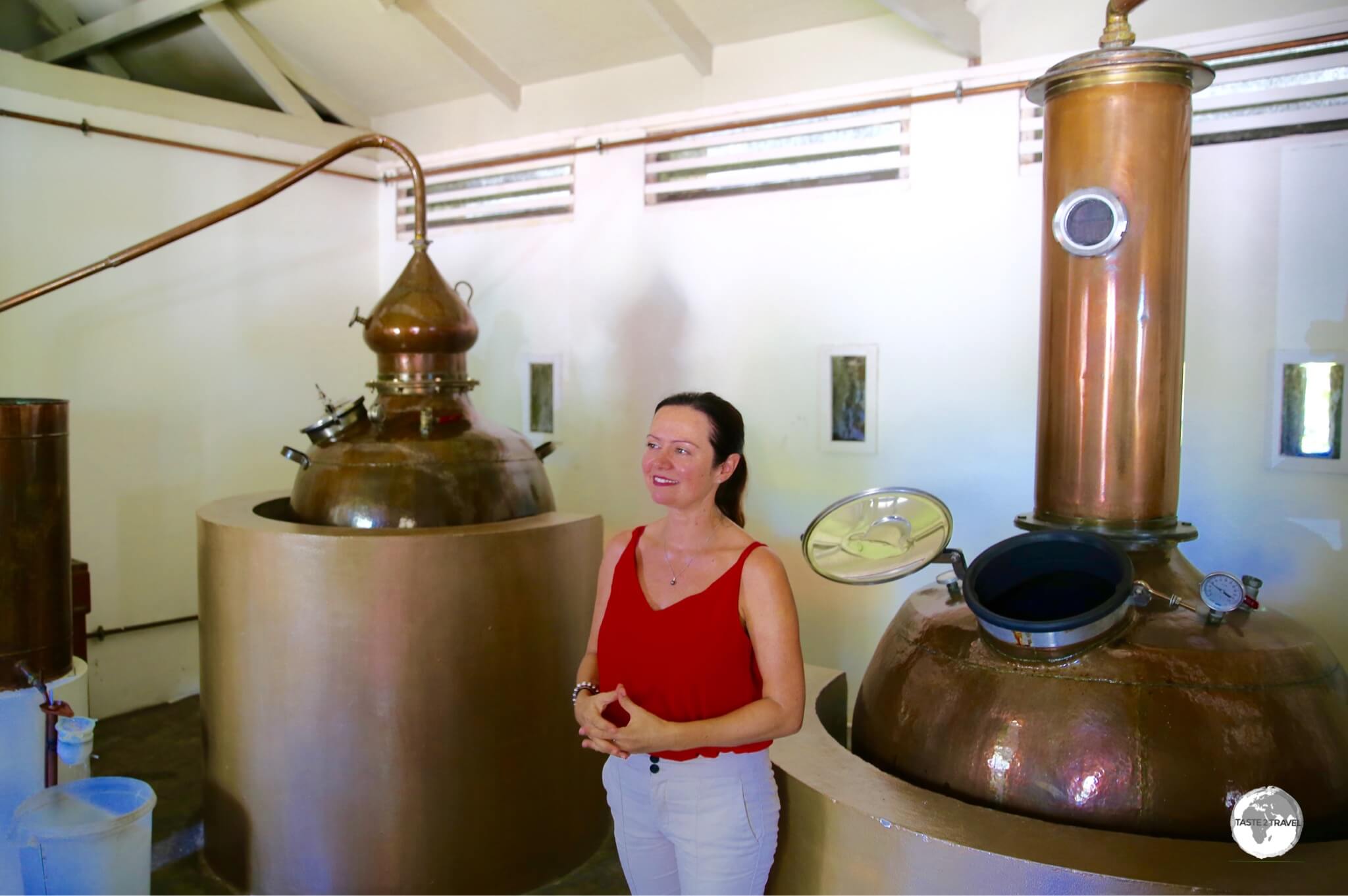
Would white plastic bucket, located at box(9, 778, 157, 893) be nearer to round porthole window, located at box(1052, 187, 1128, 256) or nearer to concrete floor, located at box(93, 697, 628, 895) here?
concrete floor, located at box(93, 697, 628, 895)

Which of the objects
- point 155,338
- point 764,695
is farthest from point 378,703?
point 155,338

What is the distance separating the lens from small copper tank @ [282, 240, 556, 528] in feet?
10.0

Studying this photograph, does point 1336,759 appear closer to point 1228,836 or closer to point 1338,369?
point 1228,836

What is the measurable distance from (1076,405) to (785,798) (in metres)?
1.05

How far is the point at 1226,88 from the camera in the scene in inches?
121

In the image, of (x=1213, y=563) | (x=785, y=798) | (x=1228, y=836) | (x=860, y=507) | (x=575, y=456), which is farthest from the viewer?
(x=575, y=456)

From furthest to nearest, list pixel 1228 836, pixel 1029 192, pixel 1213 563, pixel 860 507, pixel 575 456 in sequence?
1. pixel 575 456
2. pixel 1029 192
3. pixel 1213 563
4. pixel 860 507
5. pixel 1228 836

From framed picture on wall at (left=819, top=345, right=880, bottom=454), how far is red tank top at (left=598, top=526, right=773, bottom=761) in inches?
82.6

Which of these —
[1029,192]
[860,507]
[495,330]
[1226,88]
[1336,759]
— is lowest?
[1336,759]

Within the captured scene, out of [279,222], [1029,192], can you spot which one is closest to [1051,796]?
[1029,192]

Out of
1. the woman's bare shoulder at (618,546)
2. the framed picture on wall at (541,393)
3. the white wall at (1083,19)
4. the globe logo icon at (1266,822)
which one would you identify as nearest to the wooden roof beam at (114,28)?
the framed picture on wall at (541,393)

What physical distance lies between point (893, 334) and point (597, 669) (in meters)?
2.21

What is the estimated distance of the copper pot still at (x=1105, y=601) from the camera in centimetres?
179

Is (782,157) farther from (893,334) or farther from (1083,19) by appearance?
(1083,19)
